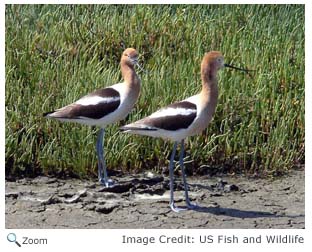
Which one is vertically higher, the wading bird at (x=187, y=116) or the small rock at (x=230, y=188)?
the wading bird at (x=187, y=116)

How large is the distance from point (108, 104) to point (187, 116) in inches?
18.5

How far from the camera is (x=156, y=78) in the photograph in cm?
509

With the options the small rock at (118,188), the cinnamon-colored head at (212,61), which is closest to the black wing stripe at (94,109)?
the small rock at (118,188)

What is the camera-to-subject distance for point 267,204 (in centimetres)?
465

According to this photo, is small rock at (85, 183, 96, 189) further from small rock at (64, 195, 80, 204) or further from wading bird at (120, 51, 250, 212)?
wading bird at (120, 51, 250, 212)

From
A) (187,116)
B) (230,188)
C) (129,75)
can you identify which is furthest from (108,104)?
(230,188)

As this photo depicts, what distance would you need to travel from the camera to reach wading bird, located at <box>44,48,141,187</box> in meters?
4.61

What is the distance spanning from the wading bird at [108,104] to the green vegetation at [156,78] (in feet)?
0.86

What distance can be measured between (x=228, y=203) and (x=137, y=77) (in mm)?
859

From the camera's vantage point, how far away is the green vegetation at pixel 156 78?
491 centimetres

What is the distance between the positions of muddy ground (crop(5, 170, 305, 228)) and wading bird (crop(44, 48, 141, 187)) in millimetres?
402
